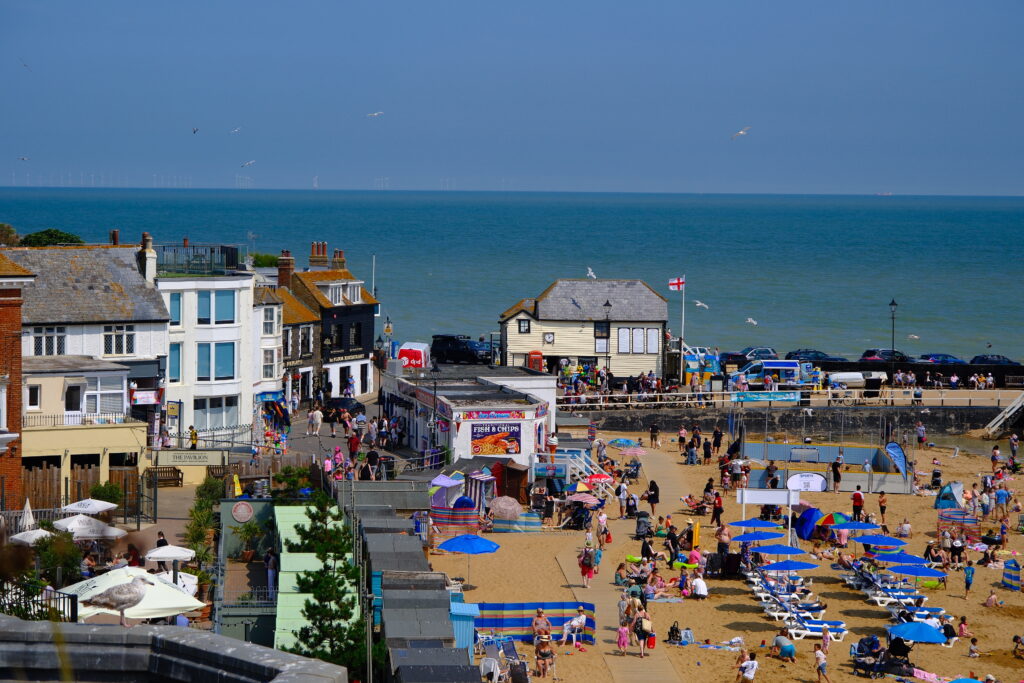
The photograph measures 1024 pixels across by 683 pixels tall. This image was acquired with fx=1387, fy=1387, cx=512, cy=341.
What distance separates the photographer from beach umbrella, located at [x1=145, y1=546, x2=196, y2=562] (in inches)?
1064

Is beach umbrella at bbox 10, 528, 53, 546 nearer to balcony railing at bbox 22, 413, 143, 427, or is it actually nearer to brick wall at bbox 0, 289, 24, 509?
brick wall at bbox 0, 289, 24, 509

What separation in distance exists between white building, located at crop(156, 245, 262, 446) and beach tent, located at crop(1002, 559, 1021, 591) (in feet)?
77.0

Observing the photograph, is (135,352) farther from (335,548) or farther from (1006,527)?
(1006,527)

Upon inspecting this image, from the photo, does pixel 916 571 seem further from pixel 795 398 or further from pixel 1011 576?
pixel 795 398

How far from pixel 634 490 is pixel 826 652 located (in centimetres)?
1782

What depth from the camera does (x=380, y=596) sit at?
25.6m

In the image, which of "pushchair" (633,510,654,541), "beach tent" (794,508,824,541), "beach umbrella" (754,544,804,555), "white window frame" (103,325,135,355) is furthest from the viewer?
"white window frame" (103,325,135,355)

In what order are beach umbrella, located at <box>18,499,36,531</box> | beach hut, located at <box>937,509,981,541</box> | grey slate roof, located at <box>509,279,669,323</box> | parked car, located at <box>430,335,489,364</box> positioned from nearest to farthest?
beach umbrella, located at <box>18,499,36,531</box> → beach hut, located at <box>937,509,981,541</box> → grey slate roof, located at <box>509,279,669,323</box> → parked car, located at <box>430,335,489,364</box>

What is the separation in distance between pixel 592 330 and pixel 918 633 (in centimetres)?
3675

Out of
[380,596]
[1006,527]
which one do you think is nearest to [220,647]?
[380,596]

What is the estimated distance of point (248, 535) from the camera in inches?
1248

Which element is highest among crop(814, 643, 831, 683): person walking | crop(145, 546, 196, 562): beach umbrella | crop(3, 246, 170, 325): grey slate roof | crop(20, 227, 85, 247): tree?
crop(20, 227, 85, 247): tree

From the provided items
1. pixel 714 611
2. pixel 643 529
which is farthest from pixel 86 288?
pixel 714 611

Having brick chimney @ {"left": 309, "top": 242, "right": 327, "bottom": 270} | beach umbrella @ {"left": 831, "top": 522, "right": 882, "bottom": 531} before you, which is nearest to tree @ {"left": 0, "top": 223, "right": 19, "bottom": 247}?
brick chimney @ {"left": 309, "top": 242, "right": 327, "bottom": 270}
